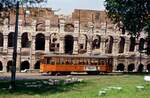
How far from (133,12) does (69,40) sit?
90.5 ft

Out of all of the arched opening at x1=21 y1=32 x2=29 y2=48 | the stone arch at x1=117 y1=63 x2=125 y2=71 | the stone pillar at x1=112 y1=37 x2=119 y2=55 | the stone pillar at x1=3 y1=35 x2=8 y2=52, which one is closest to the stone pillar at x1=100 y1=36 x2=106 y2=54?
the stone pillar at x1=112 y1=37 x2=119 y2=55

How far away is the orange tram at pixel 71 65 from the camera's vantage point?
56.6m

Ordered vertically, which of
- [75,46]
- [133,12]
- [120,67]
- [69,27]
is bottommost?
[120,67]

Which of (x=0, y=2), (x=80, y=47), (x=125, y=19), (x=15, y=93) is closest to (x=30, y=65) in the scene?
(x=80, y=47)

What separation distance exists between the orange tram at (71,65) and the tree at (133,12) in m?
10.1

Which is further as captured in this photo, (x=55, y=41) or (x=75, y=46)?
(x=55, y=41)

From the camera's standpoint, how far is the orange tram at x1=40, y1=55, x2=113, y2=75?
186 ft

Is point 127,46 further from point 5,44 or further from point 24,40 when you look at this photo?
point 5,44

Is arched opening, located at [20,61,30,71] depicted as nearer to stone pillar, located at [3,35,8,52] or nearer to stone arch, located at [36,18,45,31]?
stone pillar, located at [3,35,8,52]

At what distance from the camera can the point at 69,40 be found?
74.2 metres

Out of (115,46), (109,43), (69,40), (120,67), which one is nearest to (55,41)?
(69,40)

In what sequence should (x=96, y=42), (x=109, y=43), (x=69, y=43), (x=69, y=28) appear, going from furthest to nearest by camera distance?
1. (x=109, y=43)
2. (x=96, y=42)
3. (x=69, y=43)
4. (x=69, y=28)

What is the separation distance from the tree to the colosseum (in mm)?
22480

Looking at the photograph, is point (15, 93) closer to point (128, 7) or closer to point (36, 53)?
point (128, 7)
